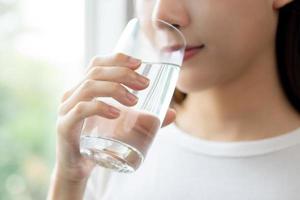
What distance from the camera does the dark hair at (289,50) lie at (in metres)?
0.89

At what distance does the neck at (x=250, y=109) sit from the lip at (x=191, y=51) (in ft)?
0.46

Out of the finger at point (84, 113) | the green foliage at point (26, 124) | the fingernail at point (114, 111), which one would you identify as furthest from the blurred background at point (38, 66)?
the fingernail at point (114, 111)

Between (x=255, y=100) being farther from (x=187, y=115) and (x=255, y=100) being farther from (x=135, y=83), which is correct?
(x=135, y=83)

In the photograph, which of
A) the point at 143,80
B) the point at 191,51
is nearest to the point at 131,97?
the point at 143,80

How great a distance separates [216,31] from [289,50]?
178 mm

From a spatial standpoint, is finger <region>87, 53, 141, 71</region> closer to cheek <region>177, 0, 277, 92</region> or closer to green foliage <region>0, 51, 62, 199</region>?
cheek <region>177, 0, 277, 92</region>

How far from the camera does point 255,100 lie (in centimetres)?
90

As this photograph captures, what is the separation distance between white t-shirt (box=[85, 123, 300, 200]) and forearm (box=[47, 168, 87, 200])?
0.28 feet

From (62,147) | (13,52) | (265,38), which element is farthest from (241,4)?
(13,52)

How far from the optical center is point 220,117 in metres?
0.93

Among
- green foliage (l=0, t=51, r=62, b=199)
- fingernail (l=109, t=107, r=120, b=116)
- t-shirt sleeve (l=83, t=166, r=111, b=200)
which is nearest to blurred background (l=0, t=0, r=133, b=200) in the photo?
green foliage (l=0, t=51, r=62, b=199)

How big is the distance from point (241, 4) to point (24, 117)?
0.54m

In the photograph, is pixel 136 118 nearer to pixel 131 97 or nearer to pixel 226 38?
pixel 131 97

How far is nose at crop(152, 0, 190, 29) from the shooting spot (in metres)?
0.74
